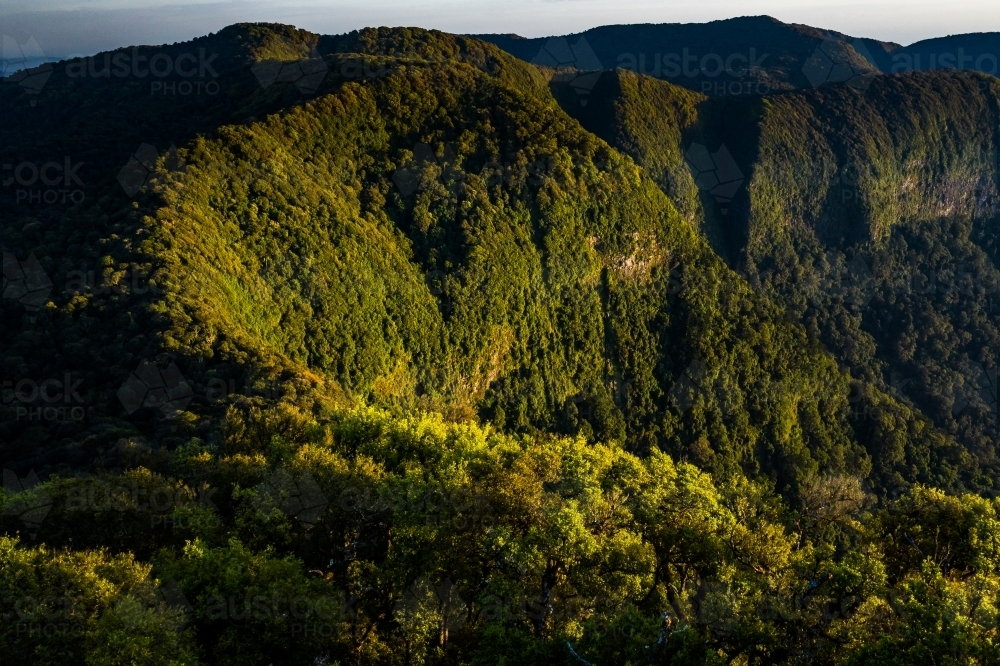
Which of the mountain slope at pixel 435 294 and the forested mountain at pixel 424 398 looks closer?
the forested mountain at pixel 424 398

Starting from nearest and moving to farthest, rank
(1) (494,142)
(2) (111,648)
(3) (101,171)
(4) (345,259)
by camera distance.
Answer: (2) (111,648)
(4) (345,259)
(3) (101,171)
(1) (494,142)

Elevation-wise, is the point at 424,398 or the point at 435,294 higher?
the point at 435,294

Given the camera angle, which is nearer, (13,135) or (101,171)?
(101,171)

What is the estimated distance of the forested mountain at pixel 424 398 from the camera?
23.8m

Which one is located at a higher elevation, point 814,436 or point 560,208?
point 560,208

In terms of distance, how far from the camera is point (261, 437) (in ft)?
128

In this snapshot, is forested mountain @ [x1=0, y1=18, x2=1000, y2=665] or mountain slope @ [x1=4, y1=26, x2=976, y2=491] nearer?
forested mountain @ [x1=0, y1=18, x2=1000, y2=665]

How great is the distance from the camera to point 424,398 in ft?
277

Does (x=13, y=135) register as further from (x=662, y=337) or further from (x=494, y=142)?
(x=662, y=337)

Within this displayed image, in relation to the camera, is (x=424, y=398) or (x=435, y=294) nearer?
(x=424, y=398)

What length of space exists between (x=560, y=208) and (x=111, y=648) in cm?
9422

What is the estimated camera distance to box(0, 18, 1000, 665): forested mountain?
23828 mm

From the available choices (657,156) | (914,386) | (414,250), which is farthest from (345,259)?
(914,386)

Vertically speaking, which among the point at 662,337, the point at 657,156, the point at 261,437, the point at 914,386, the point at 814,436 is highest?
the point at 657,156
